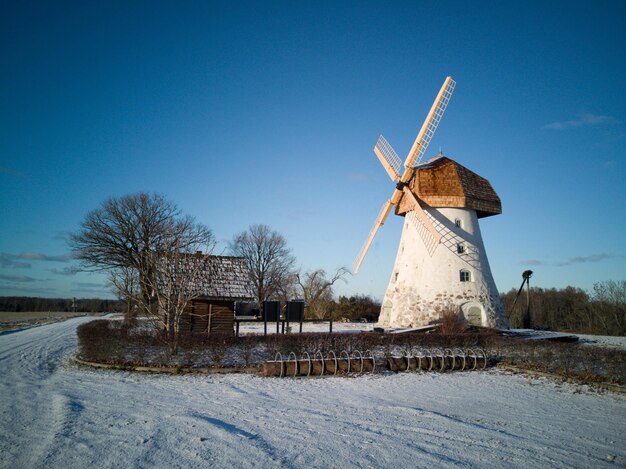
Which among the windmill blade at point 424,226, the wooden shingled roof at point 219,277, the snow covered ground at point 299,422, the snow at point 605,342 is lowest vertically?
the snow covered ground at point 299,422

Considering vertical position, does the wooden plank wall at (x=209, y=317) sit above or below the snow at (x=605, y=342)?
above

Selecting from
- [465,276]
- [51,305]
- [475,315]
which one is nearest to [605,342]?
[475,315]

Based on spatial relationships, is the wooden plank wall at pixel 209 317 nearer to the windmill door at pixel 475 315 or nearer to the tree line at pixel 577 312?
the windmill door at pixel 475 315

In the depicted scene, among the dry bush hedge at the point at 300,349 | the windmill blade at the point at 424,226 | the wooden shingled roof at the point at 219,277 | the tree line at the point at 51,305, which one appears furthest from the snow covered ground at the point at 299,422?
the tree line at the point at 51,305

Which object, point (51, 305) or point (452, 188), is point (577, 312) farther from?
point (51, 305)

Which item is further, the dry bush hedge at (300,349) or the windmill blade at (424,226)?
the windmill blade at (424,226)

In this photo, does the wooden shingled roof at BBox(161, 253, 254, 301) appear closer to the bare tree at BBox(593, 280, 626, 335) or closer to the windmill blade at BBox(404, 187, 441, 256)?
the windmill blade at BBox(404, 187, 441, 256)

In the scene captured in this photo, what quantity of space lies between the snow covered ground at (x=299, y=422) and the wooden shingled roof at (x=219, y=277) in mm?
6401

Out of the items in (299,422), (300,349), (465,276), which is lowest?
(299,422)

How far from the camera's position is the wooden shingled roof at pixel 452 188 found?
22.3 metres

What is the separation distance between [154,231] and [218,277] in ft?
57.2

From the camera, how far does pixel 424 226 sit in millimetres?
21750

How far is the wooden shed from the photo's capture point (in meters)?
17.6

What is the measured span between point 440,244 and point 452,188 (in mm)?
3335
